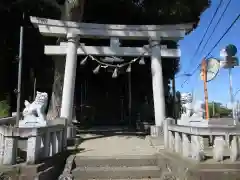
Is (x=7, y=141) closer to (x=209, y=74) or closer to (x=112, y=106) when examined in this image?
(x=209, y=74)

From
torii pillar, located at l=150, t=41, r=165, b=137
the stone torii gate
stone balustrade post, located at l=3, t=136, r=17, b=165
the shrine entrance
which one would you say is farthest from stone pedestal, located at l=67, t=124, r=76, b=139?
the shrine entrance

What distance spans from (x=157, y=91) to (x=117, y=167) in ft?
16.5

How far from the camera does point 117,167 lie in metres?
6.15

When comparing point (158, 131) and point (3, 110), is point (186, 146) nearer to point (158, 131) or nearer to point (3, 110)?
point (158, 131)

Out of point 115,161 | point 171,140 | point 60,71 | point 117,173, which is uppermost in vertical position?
point 60,71

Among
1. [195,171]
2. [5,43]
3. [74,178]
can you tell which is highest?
[5,43]

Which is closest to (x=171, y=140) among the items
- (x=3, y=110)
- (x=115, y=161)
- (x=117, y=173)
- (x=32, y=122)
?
(x=115, y=161)

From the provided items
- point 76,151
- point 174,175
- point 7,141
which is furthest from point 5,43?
point 174,175

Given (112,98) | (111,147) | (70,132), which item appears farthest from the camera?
(112,98)

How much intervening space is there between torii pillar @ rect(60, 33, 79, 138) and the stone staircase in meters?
3.23

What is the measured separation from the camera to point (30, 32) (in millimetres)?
14047

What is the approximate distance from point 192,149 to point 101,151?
3.02 meters

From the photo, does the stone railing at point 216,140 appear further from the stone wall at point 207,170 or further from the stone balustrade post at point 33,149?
the stone balustrade post at point 33,149

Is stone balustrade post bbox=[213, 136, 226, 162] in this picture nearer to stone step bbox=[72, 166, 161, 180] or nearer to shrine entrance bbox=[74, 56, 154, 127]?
stone step bbox=[72, 166, 161, 180]
